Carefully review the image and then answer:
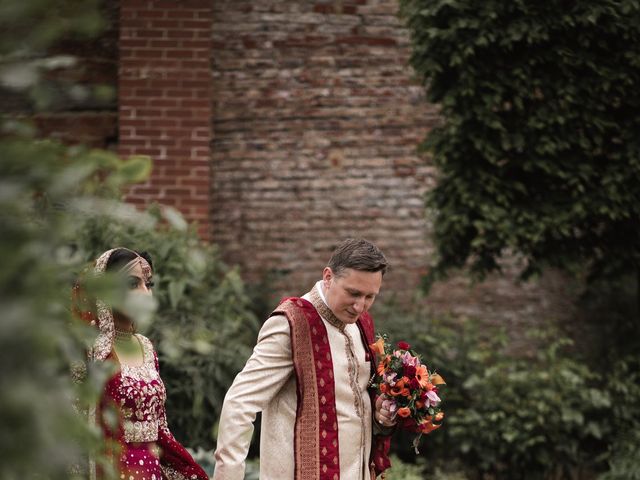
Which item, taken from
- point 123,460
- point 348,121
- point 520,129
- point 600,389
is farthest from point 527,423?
point 123,460

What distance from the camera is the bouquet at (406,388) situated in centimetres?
343

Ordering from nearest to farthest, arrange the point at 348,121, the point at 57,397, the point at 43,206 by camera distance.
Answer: the point at 57,397, the point at 43,206, the point at 348,121

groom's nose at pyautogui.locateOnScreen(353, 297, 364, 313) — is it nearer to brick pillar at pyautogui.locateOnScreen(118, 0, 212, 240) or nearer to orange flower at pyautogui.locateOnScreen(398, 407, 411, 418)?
orange flower at pyautogui.locateOnScreen(398, 407, 411, 418)

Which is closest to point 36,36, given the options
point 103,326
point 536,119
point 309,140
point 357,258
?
point 357,258

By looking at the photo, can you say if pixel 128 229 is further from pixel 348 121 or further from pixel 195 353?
pixel 348 121

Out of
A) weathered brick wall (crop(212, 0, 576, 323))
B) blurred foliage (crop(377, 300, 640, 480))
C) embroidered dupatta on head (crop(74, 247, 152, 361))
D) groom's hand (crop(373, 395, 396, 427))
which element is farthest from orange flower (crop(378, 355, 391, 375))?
weathered brick wall (crop(212, 0, 576, 323))

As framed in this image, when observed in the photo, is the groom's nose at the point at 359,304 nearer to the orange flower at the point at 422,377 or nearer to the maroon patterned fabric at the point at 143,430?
the orange flower at the point at 422,377

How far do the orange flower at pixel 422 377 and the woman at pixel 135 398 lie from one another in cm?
112

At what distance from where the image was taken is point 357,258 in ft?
10.9

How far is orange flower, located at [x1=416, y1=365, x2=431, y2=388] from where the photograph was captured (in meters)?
3.48

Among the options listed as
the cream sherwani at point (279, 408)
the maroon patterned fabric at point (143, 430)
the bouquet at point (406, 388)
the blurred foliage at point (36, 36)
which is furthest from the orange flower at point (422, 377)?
the blurred foliage at point (36, 36)

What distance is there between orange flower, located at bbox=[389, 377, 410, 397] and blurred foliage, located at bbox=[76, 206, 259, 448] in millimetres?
2828

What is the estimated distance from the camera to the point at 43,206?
1390 mm

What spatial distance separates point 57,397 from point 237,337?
567 cm
